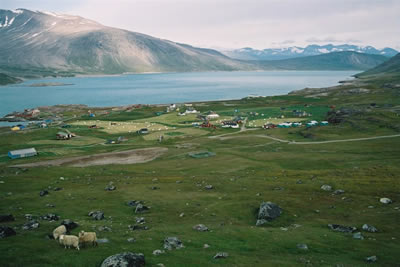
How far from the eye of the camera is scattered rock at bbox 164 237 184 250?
27.5 metres

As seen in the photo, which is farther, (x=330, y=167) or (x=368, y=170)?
(x=330, y=167)

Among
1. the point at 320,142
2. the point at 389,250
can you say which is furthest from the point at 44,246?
the point at 320,142

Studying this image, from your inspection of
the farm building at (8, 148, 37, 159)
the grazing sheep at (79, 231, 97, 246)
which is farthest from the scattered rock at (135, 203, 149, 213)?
the farm building at (8, 148, 37, 159)

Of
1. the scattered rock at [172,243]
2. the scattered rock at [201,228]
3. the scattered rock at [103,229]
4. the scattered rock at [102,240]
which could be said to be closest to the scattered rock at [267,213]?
the scattered rock at [201,228]

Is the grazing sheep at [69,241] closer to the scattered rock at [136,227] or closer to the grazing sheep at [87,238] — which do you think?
the grazing sheep at [87,238]

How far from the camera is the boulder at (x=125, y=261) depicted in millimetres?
21969

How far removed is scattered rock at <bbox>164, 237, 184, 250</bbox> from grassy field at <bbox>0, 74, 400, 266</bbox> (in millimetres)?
604

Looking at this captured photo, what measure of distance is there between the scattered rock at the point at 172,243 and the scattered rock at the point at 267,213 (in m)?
12.0

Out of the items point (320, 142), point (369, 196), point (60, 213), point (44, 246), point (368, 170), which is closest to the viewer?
point (44, 246)

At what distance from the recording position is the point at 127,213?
136 feet

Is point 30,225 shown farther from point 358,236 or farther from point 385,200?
point 385,200

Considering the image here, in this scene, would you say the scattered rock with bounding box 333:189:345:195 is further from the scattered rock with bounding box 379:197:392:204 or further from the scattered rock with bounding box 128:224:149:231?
the scattered rock with bounding box 128:224:149:231

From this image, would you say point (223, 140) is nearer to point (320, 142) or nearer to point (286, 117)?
point (320, 142)

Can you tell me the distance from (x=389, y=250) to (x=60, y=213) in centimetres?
3433
